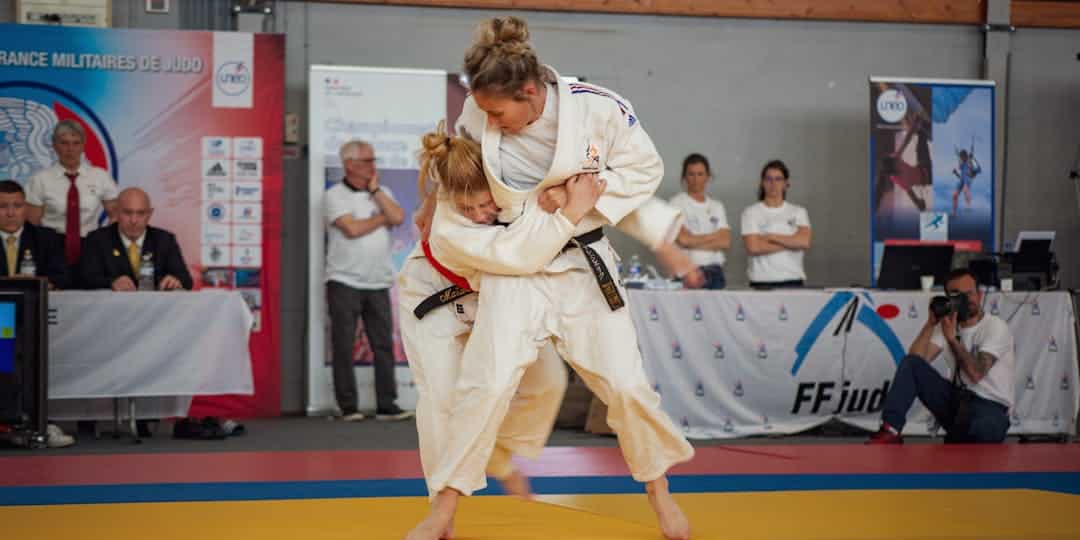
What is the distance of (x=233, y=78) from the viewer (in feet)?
24.1

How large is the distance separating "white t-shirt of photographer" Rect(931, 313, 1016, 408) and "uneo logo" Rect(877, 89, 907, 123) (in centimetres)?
228

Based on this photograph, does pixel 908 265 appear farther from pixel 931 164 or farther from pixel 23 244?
pixel 23 244

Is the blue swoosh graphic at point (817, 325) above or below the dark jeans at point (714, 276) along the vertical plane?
below

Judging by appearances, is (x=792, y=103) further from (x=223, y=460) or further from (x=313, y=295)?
(x=223, y=460)

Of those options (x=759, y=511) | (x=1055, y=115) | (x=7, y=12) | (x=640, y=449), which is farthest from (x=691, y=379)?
(x=7, y=12)

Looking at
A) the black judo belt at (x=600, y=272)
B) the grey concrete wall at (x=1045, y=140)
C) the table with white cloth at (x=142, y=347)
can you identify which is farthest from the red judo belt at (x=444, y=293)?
the grey concrete wall at (x=1045, y=140)

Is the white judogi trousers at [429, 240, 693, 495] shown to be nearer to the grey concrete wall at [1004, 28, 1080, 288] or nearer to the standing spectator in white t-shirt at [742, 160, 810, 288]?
the standing spectator in white t-shirt at [742, 160, 810, 288]

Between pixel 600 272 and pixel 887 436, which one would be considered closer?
pixel 600 272

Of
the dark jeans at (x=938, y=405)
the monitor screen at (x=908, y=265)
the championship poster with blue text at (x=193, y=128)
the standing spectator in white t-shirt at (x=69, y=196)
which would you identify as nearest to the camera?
the dark jeans at (x=938, y=405)

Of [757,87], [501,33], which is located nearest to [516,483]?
[501,33]

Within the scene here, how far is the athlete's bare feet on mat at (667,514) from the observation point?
265cm

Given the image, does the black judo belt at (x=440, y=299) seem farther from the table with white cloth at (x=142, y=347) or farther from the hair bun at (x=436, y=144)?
the table with white cloth at (x=142, y=347)

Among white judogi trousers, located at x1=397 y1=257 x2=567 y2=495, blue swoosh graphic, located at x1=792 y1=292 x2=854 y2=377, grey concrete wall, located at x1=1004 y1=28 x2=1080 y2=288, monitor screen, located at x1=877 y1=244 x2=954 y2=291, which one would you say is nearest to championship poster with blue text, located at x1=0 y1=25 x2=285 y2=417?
blue swoosh graphic, located at x1=792 y1=292 x2=854 y2=377

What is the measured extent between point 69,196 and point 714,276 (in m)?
3.86
